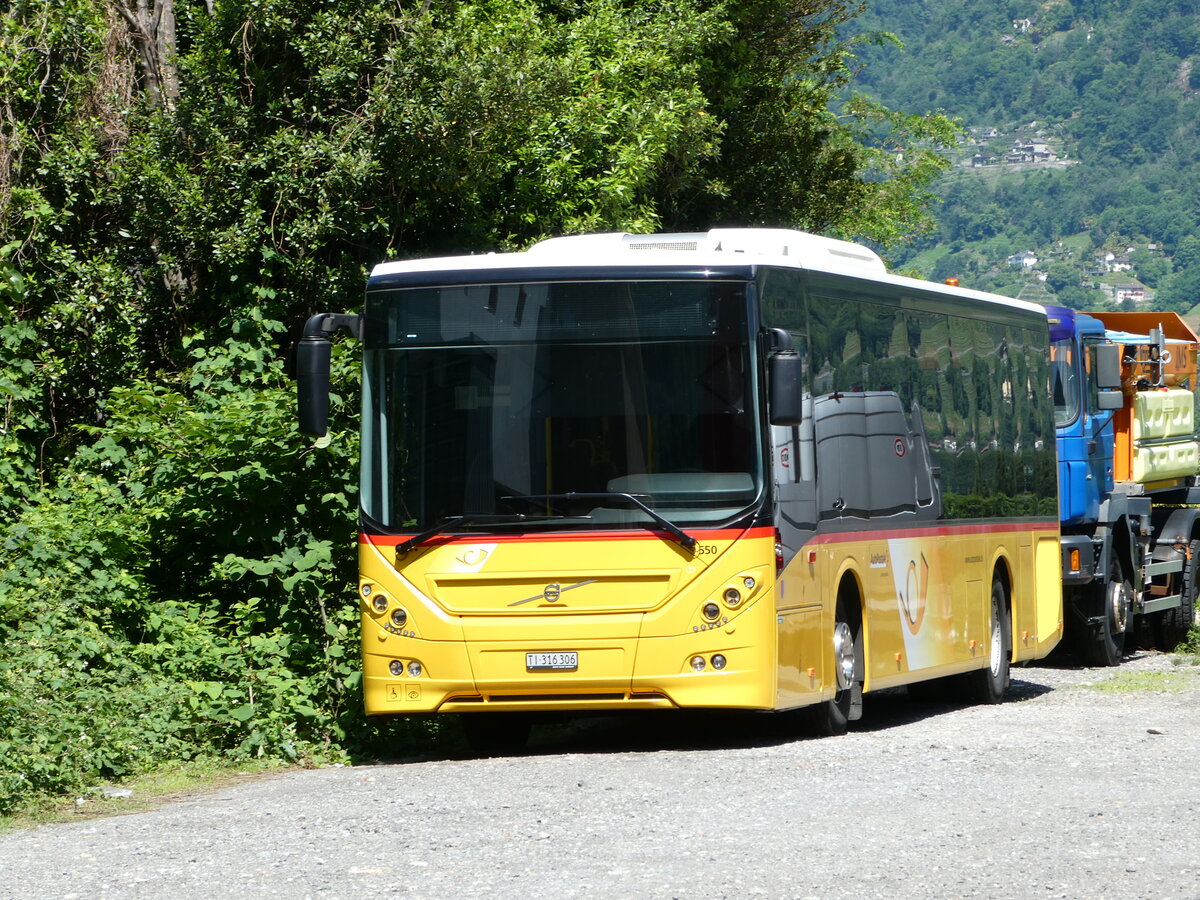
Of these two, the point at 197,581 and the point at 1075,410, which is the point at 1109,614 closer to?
the point at 1075,410

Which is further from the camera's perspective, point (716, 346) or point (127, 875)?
point (716, 346)

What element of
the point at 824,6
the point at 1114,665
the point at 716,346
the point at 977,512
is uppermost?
the point at 824,6

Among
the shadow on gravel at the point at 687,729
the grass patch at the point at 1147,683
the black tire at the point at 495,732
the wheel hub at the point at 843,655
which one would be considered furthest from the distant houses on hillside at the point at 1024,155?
the black tire at the point at 495,732

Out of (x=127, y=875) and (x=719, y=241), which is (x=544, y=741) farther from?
(x=127, y=875)

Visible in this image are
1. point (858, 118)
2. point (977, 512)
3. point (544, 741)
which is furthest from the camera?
point (858, 118)

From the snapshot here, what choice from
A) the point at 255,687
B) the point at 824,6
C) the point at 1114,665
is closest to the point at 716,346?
the point at 255,687

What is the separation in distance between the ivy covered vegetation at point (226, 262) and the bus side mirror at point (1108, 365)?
494 cm

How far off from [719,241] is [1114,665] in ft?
34.2

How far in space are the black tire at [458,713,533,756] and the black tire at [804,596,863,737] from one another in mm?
1933

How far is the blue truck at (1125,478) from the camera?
19.8 metres

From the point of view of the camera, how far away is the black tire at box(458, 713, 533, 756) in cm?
1286

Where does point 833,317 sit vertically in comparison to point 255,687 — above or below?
above

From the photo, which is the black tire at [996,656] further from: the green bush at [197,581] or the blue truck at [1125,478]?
the green bush at [197,581]

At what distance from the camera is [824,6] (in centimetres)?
2977
